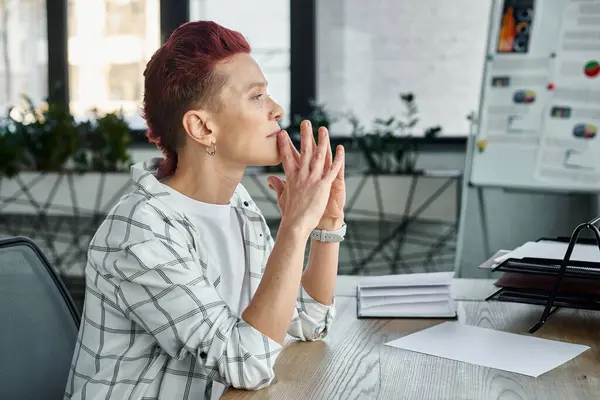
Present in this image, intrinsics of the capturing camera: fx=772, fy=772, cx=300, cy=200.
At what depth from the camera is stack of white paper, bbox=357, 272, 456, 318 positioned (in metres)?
1.39

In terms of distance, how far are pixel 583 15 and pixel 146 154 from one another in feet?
7.43

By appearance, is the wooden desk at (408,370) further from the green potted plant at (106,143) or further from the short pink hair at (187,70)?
the green potted plant at (106,143)

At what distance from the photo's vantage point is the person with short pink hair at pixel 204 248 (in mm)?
1084

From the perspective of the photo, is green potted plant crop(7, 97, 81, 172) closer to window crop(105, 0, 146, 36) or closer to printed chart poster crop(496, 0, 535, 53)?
window crop(105, 0, 146, 36)

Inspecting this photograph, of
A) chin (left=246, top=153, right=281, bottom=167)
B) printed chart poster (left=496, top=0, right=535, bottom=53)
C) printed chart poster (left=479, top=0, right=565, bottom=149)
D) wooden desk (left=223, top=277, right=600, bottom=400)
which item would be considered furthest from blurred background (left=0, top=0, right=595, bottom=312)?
chin (left=246, top=153, right=281, bottom=167)

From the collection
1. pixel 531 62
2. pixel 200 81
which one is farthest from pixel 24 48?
pixel 200 81

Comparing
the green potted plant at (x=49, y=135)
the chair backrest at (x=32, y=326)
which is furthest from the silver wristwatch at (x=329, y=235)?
the green potted plant at (x=49, y=135)

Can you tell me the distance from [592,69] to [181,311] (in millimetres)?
2048

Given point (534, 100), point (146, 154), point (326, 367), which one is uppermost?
point (534, 100)

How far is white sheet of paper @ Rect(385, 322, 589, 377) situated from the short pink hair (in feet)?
1.64

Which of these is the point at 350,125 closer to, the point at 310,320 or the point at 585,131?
the point at 585,131

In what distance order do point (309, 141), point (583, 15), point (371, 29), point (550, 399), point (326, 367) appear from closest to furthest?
point (550, 399) < point (326, 367) < point (309, 141) < point (583, 15) < point (371, 29)

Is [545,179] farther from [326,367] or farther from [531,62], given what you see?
[326,367]

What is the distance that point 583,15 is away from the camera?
2660 mm
